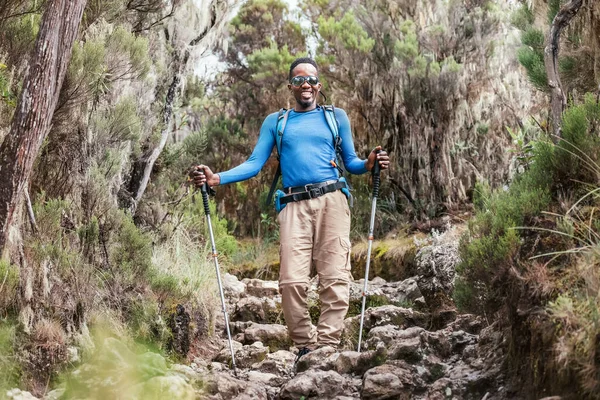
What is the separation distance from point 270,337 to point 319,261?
1.26 m

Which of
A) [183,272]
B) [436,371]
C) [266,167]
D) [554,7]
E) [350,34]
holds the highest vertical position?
[350,34]

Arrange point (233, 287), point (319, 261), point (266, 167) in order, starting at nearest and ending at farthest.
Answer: point (319, 261) < point (233, 287) < point (266, 167)

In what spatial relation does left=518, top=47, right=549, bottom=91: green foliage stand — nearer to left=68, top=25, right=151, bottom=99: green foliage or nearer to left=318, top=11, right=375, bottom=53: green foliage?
left=68, top=25, right=151, bottom=99: green foliage

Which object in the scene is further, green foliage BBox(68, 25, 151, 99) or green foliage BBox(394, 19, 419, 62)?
green foliage BBox(394, 19, 419, 62)

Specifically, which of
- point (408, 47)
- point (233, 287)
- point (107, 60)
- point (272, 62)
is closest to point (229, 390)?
point (107, 60)

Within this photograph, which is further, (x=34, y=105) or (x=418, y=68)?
(x=418, y=68)

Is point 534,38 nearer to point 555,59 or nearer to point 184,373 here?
point 555,59

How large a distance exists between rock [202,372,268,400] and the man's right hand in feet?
4.92

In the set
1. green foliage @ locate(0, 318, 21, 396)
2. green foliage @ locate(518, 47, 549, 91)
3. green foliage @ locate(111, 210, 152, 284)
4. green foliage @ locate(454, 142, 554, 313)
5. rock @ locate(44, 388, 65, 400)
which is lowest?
rock @ locate(44, 388, 65, 400)

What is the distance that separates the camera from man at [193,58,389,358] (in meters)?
5.36

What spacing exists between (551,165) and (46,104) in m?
3.13

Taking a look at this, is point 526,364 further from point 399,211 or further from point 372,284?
point 399,211

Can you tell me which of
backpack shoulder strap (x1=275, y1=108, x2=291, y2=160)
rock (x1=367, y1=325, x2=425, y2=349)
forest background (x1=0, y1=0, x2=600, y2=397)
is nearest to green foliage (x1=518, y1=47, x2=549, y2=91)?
forest background (x1=0, y1=0, x2=600, y2=397)

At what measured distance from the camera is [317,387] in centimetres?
434
